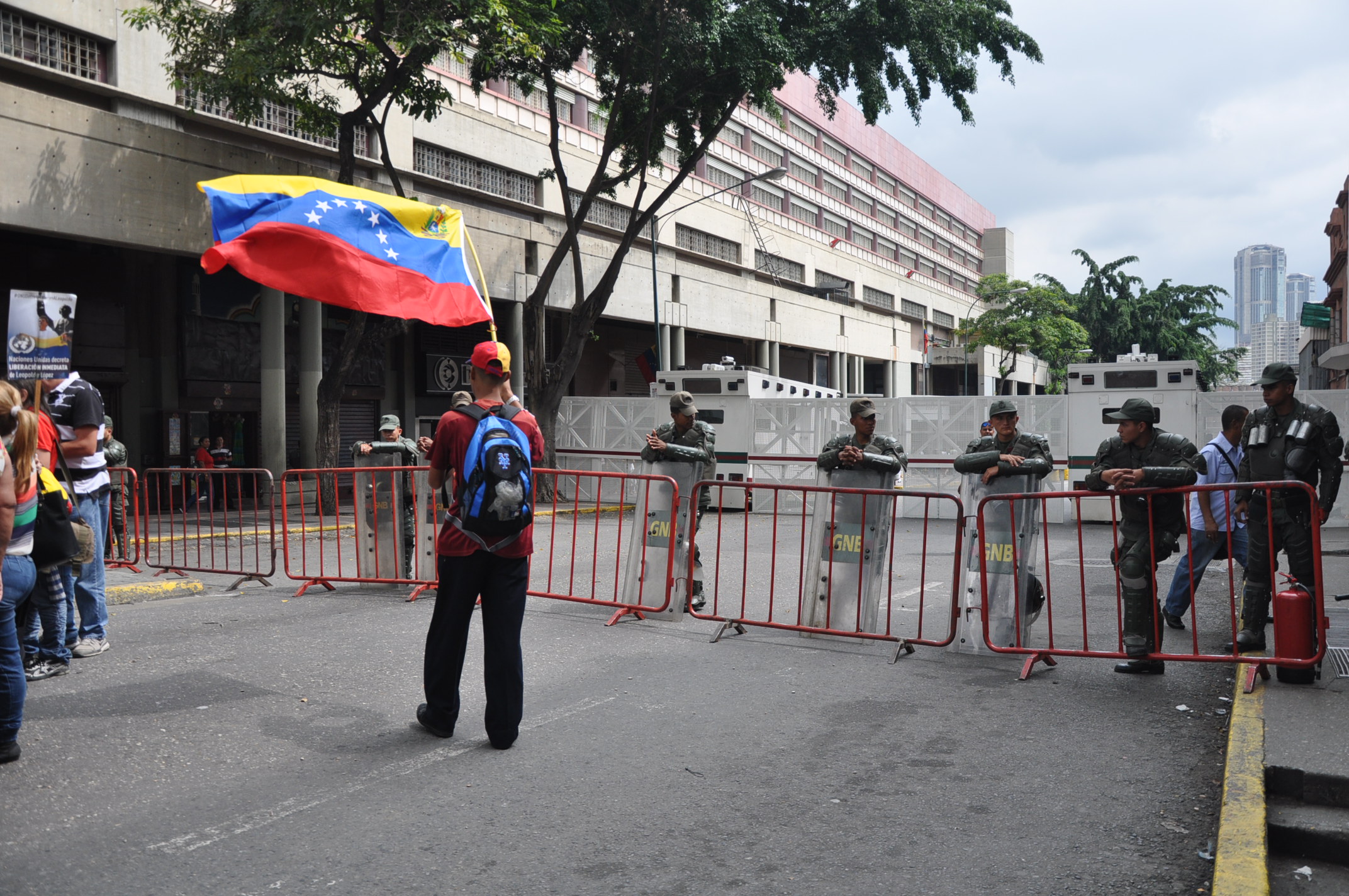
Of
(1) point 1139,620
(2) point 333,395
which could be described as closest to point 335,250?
(1) point 1139,620

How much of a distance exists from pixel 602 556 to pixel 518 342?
13.4 meters

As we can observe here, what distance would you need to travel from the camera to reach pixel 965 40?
68.4 ft

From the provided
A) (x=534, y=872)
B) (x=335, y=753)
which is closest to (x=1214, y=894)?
(x=534, y=872)

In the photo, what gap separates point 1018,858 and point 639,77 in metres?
18.1

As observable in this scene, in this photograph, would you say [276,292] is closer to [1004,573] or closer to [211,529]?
[211,529]

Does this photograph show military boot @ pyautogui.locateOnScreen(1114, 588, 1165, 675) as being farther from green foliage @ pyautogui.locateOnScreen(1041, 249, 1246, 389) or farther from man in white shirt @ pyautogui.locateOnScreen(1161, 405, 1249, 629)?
green foliage @ pyautogui.locateOnScreen(1041, 249, 1246, 389)

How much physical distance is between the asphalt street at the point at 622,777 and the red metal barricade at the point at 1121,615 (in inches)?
8.3

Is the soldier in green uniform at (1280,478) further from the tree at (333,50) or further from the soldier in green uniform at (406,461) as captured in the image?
the tree at (333,50)

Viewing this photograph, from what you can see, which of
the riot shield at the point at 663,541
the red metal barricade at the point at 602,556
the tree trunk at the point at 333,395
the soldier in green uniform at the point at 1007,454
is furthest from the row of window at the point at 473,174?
the soldier in green uniform at the point at 1007,454

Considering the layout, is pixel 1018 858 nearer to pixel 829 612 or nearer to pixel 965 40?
pixel 829 612

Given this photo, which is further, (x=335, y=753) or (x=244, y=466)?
(x=244, y=466)

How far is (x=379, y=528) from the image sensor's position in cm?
1018

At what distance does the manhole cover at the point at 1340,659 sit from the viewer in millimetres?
6008

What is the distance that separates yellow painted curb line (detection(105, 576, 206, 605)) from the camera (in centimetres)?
966
